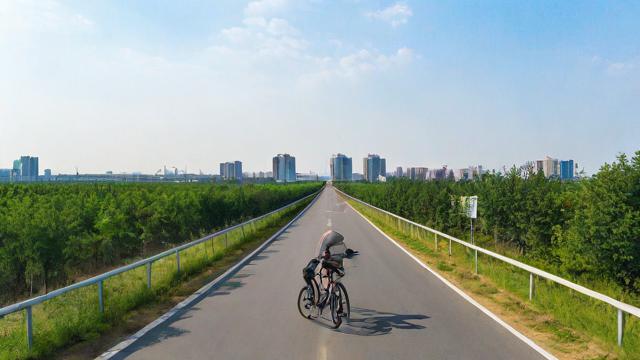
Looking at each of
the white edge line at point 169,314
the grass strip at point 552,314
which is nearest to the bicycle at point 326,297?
the white edge line at point 169,314

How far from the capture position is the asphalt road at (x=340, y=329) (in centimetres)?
593

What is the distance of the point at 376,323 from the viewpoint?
7332 millimetres

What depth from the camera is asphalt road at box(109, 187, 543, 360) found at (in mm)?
5930

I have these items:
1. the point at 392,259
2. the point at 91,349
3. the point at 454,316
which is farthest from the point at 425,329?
the point at 392,259

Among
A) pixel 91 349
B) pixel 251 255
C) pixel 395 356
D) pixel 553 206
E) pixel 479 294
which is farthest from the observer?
pixel 553 206

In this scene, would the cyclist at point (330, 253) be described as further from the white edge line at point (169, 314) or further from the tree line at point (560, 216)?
the tree line at point (560, 216)

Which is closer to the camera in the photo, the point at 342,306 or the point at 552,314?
the point at 342,306

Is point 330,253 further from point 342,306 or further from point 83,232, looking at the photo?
point 83,232

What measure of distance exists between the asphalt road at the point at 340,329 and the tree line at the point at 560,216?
492 cm

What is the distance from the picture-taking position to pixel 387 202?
4153 cm

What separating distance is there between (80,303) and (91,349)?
212 cm

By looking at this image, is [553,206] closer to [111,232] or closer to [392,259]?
[392,259]

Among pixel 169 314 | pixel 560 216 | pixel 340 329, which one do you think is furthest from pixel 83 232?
pixel 560 216

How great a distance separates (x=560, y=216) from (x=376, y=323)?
14.8m
